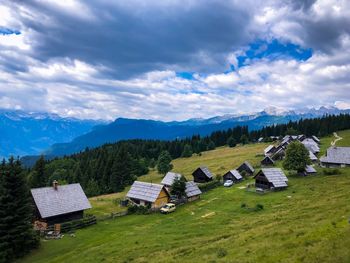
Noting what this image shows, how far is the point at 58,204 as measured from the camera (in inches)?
2253

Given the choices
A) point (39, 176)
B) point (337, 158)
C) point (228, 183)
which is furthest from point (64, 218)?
point (337, 158)

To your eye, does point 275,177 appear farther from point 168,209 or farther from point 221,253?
point 221,253

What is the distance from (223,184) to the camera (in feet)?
289

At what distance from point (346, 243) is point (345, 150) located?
78662 mm

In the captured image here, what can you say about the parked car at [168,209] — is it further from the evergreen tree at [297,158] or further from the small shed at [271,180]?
the evergreen tree at [297,158]

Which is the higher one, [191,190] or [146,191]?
[146,191]

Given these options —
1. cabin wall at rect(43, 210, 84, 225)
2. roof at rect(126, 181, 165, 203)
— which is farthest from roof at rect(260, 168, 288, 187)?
cabin wall at rect(43, 210, 84, 225)

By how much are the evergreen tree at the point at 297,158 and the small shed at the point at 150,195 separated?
112 feet

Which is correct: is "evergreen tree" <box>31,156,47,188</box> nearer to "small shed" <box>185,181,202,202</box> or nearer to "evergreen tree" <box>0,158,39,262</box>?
"small shed" <box>185,181,202,202</box>

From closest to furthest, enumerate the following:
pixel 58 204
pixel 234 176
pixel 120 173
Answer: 1. pixel 58 204
2. pixel 234 176
3. pixel 120 173

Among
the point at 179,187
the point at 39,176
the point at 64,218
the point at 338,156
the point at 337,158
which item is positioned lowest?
the point at 64,218

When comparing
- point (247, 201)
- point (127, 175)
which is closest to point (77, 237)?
point (247, 201)

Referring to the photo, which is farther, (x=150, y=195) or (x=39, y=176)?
(x=39, y=176)

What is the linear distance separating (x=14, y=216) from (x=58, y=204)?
16353mm
